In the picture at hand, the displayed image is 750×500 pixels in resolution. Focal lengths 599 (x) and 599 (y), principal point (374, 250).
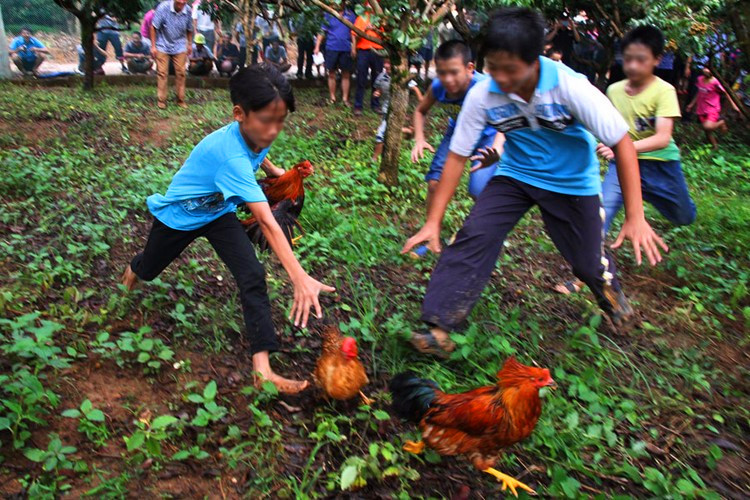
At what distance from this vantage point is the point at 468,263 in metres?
3.34

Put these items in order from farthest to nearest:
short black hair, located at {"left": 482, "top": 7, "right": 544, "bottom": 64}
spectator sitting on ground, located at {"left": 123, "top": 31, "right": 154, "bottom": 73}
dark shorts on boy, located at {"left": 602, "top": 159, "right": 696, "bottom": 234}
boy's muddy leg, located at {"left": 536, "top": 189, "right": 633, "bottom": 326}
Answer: spectator sitting on ground, located at {"left": 123, "top": 31, "right": 154, "bottom": 73} → dark shorts on boy, located at {"left": 602, "top": 159, "right": 696, "bottom": 234} → boy's muddy leg, located at {"left": 536, "top": 189, "right": 633, "bottom": 326} → short black hair, located at {"left": 482, "top": 7, "right": 544, "bottom": 64}

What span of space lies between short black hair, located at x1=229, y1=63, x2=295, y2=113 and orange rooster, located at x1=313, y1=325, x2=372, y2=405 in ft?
4.14

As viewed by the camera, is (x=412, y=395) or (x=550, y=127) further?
(x=550, y=127)

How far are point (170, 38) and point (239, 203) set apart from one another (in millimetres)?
8104

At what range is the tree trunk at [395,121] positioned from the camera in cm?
599

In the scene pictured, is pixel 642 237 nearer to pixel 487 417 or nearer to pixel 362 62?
pixel 487 417

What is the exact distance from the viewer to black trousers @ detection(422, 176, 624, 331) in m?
3.33

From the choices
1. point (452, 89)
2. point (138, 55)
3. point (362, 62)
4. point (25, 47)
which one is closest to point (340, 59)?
point (362, 62)

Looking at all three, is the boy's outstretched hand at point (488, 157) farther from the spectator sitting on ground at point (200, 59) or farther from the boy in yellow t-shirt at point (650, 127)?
the spectator sitting on ground at point (200, 59)

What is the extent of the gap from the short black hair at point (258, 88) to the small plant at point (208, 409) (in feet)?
4.68

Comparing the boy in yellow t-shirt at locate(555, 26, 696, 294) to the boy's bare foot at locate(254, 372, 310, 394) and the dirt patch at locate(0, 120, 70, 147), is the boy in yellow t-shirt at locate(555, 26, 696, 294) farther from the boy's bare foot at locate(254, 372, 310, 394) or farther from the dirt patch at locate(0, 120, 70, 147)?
the dirt patch at locate(0, 120, 70, 147)

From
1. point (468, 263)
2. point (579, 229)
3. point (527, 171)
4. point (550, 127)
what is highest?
point (550, 127)

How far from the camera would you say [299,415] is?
3.18 meters

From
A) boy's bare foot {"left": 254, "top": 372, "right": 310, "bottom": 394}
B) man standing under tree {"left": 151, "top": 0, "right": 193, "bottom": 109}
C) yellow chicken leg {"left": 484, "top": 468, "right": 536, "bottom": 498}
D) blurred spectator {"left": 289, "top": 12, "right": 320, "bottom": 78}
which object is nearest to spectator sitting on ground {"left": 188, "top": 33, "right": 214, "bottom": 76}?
blurred spectator {"left": 289, "top": 12, "right": 320, "bottom": 78}
